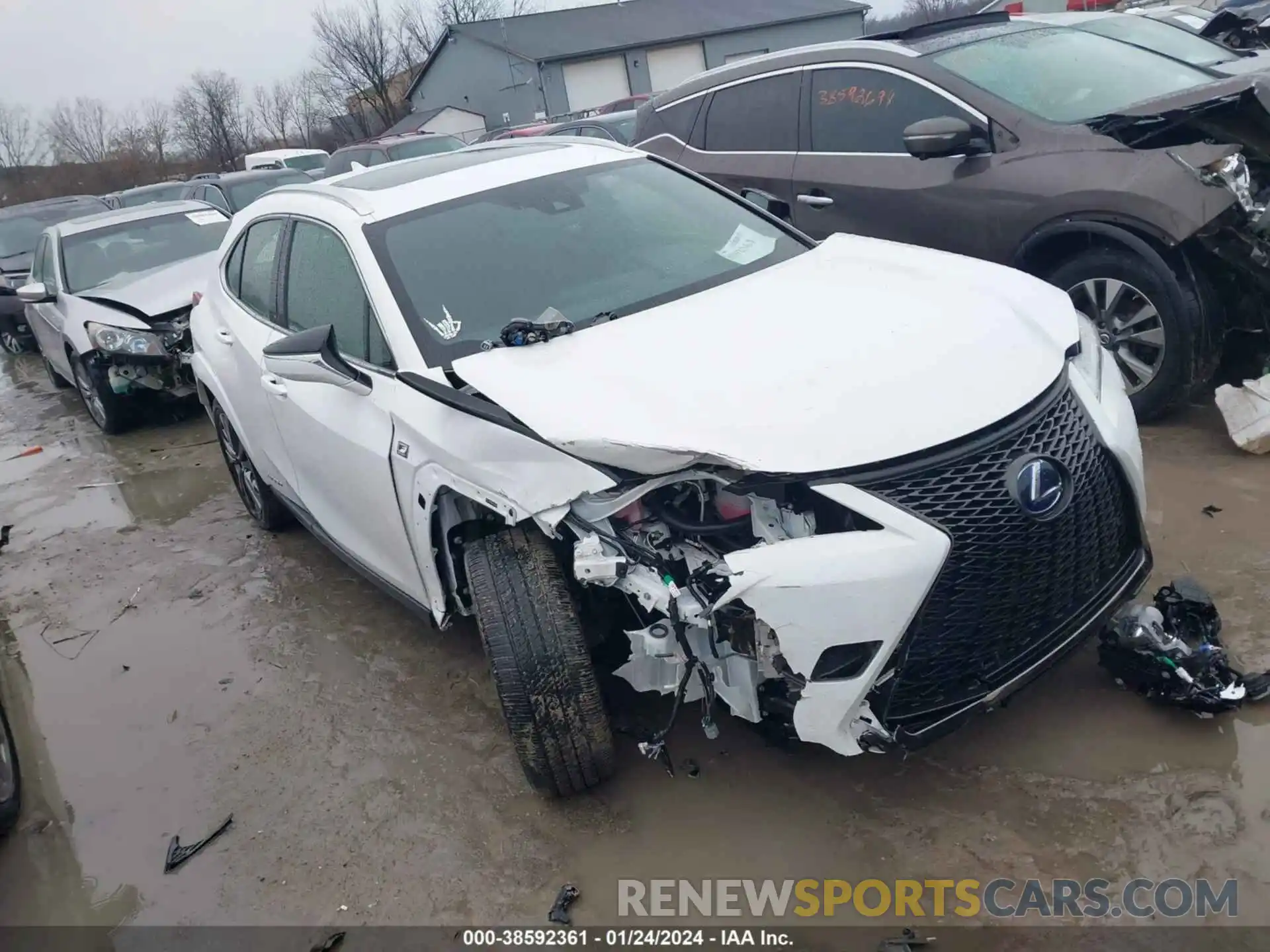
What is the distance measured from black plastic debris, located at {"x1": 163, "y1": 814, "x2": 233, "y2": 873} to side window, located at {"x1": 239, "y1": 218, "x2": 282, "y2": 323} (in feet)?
6.70

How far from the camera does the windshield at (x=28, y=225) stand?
12.7 meters

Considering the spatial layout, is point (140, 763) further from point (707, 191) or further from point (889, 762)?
point (707, 191)

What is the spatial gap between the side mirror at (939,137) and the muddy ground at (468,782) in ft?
5.44

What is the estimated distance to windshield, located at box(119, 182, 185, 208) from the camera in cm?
1484

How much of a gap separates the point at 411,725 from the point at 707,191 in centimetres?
239

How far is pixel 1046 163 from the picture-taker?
4.73 m

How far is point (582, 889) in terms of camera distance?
2758 mm

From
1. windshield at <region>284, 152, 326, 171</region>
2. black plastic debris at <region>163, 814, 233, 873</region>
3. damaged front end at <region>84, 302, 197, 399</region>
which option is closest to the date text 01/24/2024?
black plastic debris at <region>163, 814, 233, 873</region>

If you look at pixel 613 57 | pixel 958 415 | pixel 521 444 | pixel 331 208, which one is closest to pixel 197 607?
pixel 331 208

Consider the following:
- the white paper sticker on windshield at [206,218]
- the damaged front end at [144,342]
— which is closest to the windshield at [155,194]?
the white paper sticker on windshield at [206,218]

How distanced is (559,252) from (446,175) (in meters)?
0.70

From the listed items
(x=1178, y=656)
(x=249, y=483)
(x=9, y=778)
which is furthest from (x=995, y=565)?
(x=249, y=483)

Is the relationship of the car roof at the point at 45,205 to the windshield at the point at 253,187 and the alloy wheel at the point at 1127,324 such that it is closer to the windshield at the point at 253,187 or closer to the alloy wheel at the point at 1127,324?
the windshield at the point at 253,187

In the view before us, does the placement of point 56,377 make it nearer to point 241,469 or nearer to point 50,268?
point 50,268
